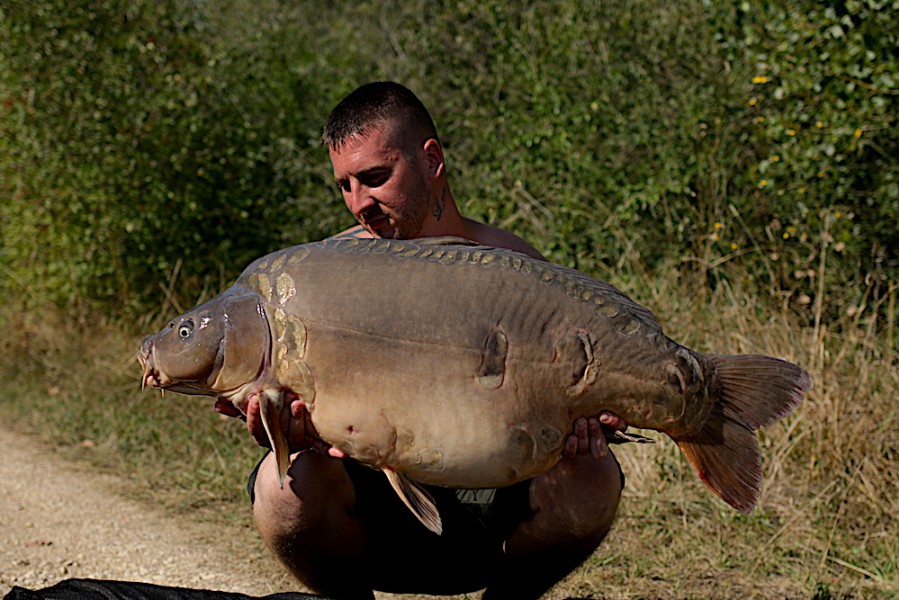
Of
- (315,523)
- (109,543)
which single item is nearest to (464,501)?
(315,523)

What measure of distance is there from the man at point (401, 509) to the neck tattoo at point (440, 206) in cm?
1

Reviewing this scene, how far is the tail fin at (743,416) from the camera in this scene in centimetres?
221

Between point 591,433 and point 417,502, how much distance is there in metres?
0.40

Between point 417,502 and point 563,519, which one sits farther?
point 563,519

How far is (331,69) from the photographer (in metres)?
7.52

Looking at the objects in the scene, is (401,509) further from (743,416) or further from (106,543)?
(106,543)

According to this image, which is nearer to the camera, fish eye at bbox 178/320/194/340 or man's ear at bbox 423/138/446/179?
fish eye at bbox 178/320/194/340

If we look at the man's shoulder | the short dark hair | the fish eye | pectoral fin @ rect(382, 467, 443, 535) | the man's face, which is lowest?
pectoral fin @ rect(382, 467, 443, 535)

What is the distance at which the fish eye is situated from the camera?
2.10 metres

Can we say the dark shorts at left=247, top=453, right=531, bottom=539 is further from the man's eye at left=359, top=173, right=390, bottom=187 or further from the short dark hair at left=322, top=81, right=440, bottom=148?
the short dark hair at left=322, top=81, right=440, bottom=148

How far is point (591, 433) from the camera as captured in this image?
2184 millimetres

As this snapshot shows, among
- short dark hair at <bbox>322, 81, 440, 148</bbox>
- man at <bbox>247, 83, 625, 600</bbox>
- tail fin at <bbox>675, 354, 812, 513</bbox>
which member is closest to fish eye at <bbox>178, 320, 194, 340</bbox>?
man at <bbox>247, 83, 625, 600</bbox>

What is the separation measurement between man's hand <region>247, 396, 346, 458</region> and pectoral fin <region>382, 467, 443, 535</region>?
0.46 feet

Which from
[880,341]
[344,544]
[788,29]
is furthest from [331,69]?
[344,544]
